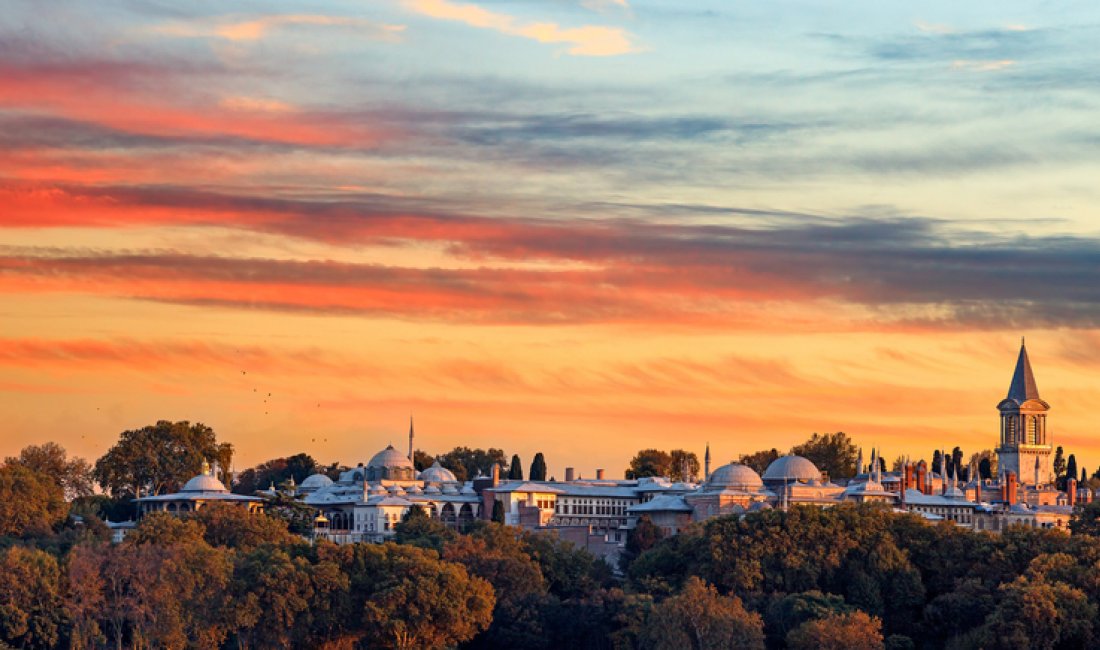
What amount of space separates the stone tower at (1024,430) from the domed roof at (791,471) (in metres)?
23.9

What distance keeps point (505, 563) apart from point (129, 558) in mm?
16433

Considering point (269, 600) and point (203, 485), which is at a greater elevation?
point (203, 485)

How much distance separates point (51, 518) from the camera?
11962cm

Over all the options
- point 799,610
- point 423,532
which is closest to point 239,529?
point 423,532

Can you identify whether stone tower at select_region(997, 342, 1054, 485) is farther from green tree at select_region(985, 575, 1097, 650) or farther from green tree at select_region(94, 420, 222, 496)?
green tree at select_region(985, 575, 1097, 650)

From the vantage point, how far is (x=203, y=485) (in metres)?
134

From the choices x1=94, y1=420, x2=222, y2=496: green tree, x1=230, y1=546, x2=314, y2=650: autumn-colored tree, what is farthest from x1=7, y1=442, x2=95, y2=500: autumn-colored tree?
x1=230, y1=546, x2=314, y2=650: autumn-colored tree

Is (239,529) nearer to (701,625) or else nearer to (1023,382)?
(701,625)

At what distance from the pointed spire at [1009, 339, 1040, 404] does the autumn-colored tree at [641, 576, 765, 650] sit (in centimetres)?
6651

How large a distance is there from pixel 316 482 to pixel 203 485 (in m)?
14.6

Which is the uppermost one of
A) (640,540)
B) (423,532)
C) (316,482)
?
(316,482)

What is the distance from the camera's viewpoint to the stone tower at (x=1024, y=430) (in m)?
151

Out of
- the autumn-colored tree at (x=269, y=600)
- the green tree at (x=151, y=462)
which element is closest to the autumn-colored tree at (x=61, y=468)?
the green tree at (x=151, y=462)

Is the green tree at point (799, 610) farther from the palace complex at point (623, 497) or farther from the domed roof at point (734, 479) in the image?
the domed roof at point (734, 479)
